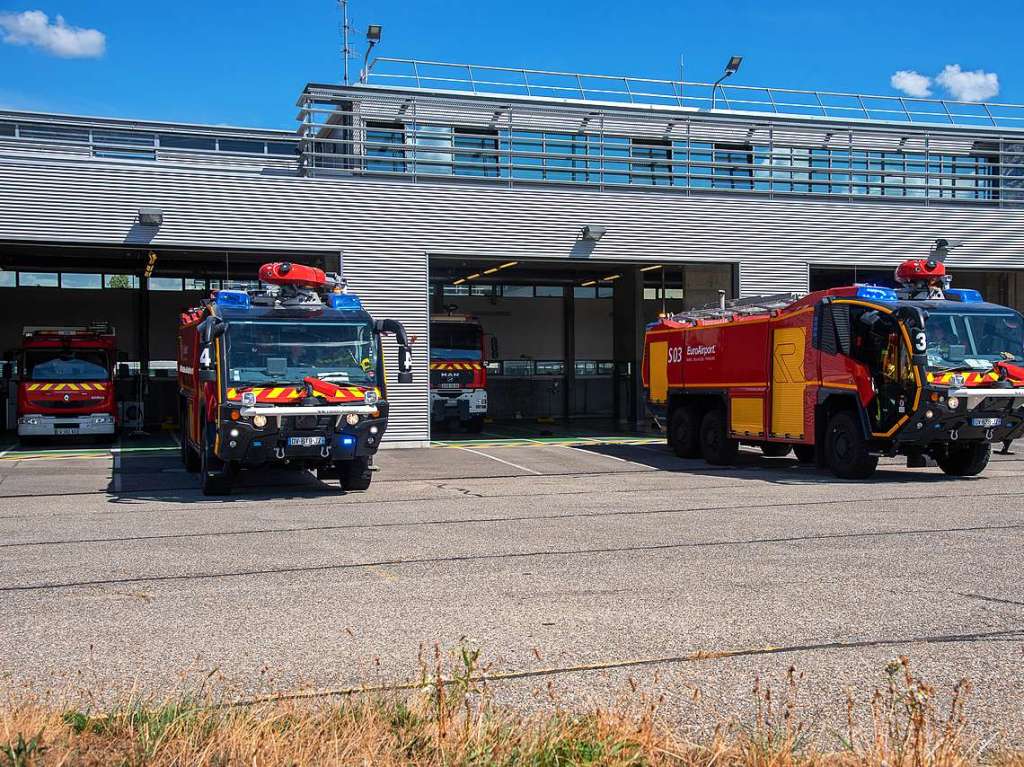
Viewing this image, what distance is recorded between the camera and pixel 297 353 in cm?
1476

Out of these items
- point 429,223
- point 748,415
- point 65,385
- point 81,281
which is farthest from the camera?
point 81,281

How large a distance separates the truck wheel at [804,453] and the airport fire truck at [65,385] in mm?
14844

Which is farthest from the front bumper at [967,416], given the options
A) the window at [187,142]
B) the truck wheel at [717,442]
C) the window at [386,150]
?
the window at [187,142]

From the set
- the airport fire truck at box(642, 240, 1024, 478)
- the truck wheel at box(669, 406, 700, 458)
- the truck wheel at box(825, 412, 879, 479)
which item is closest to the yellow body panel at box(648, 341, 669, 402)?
the truck wheel at box(669, 406, 700, 458)

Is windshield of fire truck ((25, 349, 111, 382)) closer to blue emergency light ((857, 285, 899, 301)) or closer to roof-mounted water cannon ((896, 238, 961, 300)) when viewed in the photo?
blue emergency light ((857, 285, 899, 301))

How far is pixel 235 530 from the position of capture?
37.2ft

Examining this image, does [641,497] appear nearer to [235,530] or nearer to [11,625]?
[235,530]

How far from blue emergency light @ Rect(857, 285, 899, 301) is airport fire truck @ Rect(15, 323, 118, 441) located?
16.4 m

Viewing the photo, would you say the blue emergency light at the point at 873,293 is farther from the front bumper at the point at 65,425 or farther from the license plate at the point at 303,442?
the front bumper at the point at 65,425

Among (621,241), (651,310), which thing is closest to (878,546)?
(621,241)

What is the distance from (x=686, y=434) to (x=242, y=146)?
12.5 metres

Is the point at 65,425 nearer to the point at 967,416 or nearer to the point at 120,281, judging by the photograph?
the point at 120,281

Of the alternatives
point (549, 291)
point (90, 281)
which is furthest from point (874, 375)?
point (90, 281)

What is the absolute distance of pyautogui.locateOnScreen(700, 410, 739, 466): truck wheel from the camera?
19.7 m
